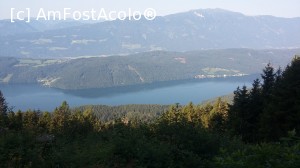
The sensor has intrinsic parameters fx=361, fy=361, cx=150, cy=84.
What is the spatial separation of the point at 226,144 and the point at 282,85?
954 centimetres

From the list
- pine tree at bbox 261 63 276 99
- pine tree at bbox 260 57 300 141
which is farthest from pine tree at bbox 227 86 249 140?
pine tree at bbox 260 57 300 141

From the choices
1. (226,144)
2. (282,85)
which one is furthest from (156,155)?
(282,85)

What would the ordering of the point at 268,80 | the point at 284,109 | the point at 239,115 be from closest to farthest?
1. the point at 284,109
2. the point at 239,115
3. the point at 268,80

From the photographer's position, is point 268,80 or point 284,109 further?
point 268,80

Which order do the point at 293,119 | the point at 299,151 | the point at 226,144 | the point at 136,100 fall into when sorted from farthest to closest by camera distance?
the point at 136,100
the point at 293,119
the point at 226,144
the point at 299,151

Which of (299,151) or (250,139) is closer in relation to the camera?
(299,151)

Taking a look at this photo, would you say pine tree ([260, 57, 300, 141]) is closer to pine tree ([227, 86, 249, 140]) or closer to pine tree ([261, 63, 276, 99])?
pine tree ([227, 86, 249, 140])

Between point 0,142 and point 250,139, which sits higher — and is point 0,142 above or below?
above

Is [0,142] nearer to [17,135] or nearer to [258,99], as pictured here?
[17,135]

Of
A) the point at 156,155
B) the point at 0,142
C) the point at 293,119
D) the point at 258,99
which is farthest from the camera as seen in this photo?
the point at 258,99

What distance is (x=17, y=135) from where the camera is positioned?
9859 mm

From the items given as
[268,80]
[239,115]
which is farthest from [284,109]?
[268,80]

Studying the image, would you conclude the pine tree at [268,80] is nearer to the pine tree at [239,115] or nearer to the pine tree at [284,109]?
the pine tree at [239,115]

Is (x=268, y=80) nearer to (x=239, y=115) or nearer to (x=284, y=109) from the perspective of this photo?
(x=239, y=115)
